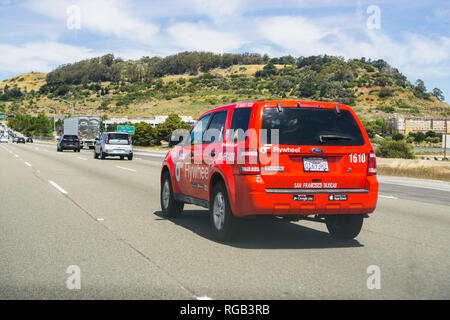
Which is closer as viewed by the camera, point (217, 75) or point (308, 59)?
point (308, 59)

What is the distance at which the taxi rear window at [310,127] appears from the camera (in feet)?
24.8

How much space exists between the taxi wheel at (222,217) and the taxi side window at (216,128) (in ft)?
2.63

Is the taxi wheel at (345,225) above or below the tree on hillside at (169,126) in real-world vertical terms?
below

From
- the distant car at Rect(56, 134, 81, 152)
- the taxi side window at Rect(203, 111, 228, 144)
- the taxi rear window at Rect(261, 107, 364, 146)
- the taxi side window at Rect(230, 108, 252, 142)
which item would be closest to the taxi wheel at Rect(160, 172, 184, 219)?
the taxi side window at Rect(203, 111, 228, 144)

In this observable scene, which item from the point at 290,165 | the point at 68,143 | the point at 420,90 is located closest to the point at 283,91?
the point at 420,90

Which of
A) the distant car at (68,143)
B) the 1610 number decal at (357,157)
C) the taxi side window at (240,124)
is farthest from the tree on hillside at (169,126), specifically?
the 1610 number decal at (357,157)

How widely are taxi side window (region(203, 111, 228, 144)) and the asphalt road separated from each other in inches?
59.9

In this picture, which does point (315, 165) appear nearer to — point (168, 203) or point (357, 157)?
point (357, 157)

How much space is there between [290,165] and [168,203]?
12.2 ft

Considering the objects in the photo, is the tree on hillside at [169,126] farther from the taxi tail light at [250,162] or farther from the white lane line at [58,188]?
the taxi tail light at [250,162]
